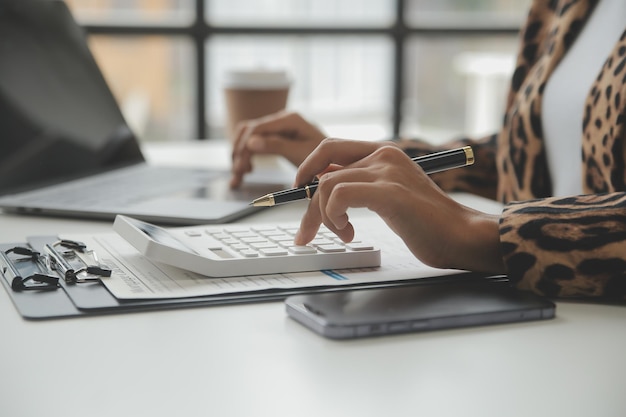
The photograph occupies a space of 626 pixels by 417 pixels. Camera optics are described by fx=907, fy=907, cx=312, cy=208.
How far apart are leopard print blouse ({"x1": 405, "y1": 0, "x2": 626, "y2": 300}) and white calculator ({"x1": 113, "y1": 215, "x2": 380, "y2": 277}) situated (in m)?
0.15

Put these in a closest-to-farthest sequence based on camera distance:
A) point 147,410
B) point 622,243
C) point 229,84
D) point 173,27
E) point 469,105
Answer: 1. point 147,410
2. point 622,243
3. point 229,84
4. point 173,27
5. point 469,105

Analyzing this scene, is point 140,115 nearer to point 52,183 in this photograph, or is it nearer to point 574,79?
point 52,183

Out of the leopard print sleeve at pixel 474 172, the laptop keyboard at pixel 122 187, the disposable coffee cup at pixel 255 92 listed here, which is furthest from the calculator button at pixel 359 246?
the disposable coffee cup at pixel 255 92

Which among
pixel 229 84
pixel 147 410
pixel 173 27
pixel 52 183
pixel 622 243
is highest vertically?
pixel 173 27

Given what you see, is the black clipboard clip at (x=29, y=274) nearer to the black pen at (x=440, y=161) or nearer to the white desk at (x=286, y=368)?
Answer: the white desk at (x=286, y=368)

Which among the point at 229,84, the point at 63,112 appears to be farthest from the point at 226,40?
the point at 63,112

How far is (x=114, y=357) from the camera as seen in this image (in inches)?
24.5

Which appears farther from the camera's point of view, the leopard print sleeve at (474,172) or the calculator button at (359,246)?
the leopard print sleeve at (474,172)

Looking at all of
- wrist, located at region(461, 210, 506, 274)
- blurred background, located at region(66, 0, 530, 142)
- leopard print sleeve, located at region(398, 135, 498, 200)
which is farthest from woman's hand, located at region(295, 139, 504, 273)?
blurred background, located at region(66, 0, 530, 142)

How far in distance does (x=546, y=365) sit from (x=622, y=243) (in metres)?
0.21

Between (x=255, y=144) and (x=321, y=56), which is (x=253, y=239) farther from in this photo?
(x=321, y=56)

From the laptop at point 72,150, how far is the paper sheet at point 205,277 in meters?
0.25

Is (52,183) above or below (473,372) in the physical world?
above

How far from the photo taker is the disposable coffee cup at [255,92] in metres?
1.73
